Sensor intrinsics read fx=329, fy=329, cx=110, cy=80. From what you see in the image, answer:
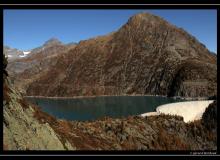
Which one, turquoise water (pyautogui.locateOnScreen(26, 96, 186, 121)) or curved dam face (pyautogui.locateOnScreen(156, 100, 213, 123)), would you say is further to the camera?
turquoise water (pyautogui.locateOnScreen(26, 96, 186, 121))

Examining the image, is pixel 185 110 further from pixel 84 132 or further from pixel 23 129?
pixel 23 129

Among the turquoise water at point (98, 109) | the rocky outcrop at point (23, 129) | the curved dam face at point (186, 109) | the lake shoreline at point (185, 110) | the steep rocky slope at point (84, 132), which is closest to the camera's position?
the rocky outcrop at point (23, 129)

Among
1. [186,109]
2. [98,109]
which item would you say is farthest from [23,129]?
[98,109]

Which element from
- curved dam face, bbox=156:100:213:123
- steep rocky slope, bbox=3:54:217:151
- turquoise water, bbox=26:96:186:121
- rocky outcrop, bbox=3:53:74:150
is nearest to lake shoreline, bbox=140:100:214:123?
curved dam face, bbox=156:100:213:123

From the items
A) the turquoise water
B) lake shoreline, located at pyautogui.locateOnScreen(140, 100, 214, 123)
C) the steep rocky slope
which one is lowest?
the turquoise water

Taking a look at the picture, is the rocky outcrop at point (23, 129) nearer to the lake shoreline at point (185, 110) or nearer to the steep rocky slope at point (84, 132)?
the steep rocky slope at point (84, 132)

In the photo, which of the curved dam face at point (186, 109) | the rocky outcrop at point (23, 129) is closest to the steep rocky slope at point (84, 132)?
the rocky outcrop at point (23, 129)

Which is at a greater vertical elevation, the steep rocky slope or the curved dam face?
the steep rocky slope

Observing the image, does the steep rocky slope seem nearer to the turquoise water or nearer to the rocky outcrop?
the rocky outcrop

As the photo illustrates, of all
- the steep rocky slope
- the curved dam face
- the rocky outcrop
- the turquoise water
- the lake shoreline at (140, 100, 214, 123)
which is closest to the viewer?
the rocky outcrop

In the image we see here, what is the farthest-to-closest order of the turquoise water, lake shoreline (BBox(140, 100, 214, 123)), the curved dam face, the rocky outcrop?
1. the turquoise water
2. the curved dam face
3. lake shoreline (BBox(140, 100, 214, 123))
4. the rocky outcrop
